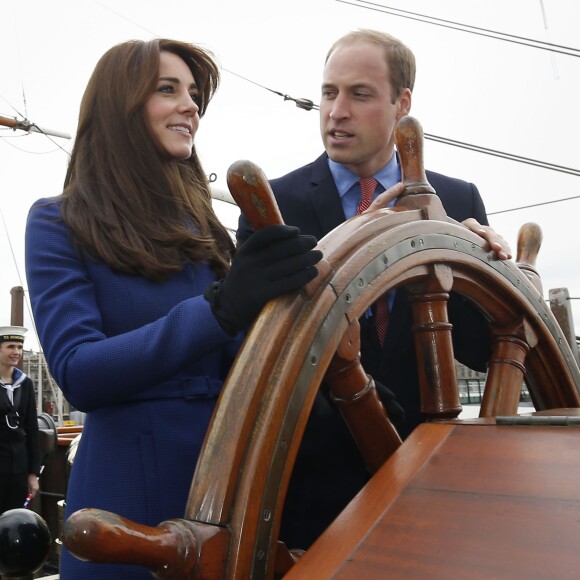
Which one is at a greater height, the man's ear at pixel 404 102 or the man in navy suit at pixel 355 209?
the man's ear at pixel 404 102

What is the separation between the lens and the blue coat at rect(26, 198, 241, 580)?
1.10 m

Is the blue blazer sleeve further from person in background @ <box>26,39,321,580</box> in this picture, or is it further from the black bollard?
the black bollard

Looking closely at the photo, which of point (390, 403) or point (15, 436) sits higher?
point (390, 403)

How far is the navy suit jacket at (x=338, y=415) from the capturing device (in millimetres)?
1461

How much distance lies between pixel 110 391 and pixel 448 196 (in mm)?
1006

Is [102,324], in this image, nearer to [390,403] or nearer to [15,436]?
[390,403]

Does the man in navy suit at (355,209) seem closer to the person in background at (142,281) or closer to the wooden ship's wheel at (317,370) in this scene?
the wooden ship's wheel at (317,370)

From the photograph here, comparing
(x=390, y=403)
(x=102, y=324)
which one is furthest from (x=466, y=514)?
(x=102, y=324)

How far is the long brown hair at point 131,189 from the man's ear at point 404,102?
0.51m

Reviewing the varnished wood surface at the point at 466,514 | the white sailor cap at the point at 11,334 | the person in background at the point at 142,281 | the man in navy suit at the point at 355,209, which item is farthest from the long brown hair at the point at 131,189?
the white sailor cap at the point at 11,334

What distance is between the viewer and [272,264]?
3.12 feet

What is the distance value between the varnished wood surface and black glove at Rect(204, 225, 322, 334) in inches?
11.7

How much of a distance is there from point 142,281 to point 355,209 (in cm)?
55

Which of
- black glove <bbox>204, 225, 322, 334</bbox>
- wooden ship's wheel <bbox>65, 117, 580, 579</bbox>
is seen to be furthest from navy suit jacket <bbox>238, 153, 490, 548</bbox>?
black glove <bbox>204, 225, 322, 334</bbox>
